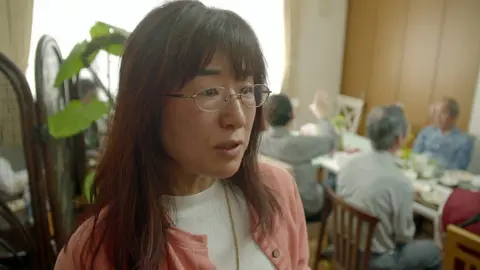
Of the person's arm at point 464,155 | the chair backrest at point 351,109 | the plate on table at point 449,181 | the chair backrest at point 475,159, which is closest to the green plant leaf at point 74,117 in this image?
the plate on table at point 449,181

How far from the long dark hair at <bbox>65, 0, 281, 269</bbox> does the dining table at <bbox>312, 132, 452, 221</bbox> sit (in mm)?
1614

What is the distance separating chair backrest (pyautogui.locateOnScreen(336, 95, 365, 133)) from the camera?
13.3 feet

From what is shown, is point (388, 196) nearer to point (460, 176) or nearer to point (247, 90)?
point (460, 176)

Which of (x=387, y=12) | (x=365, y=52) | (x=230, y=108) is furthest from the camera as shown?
(x=365, y=52)

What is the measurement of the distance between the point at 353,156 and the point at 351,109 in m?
1.69

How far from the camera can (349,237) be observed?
1.86 meters

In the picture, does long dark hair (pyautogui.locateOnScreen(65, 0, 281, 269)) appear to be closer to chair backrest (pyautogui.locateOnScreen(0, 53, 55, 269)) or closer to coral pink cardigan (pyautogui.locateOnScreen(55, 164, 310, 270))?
coral pink cardigan (pyautogui.locateOnScreen(55, 164, 310, 270))

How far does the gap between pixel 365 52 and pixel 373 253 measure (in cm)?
265

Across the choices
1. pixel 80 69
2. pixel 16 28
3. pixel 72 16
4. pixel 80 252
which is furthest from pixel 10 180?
pixel 72 16

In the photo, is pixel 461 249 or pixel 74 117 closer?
pixel 74 117

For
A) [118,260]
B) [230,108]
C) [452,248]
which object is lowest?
[452,248]

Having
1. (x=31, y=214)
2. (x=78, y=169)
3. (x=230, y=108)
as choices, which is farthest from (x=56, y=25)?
(x=230, y=108)

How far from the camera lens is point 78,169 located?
1.66 m

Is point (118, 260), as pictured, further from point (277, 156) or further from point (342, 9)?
point (342, 9)
